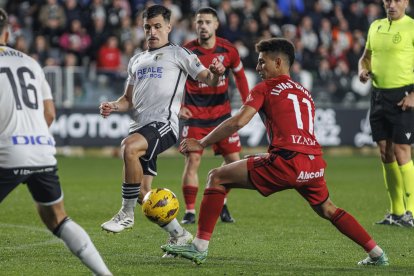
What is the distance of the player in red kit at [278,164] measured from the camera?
8.02 meters

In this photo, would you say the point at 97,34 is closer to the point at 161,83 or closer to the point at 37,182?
the point at 161,83

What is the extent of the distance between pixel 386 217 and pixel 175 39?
13470 mm

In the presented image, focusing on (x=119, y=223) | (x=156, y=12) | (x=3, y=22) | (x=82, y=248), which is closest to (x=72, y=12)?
(x=156, y=12)

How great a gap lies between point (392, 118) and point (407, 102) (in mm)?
273

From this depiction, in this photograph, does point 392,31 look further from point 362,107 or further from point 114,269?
point 362,107

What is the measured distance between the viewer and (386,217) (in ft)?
38.2

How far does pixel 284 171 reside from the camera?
26.3 feet

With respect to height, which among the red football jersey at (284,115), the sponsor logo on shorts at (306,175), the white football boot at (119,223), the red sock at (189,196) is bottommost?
the red sock at (189,196)

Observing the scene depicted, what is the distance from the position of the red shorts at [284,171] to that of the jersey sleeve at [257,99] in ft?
1.39

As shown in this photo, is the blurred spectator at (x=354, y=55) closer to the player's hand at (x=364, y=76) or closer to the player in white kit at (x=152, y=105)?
the player's hand at (x=364, y=76)

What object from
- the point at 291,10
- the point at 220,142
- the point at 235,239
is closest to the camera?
the point at 235,239

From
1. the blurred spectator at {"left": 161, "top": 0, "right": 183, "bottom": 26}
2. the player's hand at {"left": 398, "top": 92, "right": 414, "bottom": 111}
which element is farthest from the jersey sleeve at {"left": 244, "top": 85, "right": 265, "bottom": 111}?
the blurred spectator at {"left": 161, "top": 0, "right": 183, "bottom": 26}

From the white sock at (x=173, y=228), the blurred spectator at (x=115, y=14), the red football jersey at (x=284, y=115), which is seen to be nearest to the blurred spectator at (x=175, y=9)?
the blurred spectator at (x=115, y=14)

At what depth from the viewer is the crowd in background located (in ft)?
78.0
